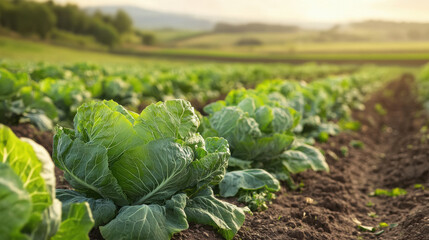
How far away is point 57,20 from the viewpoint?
7375cm

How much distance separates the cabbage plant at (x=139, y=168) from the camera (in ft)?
8.79

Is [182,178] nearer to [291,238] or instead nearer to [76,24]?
[291,238]

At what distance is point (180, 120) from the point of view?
9.87 feet

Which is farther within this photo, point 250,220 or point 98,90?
point 98,90

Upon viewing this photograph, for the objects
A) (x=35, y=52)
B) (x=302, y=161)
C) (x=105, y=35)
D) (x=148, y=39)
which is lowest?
(x=148, y=39)

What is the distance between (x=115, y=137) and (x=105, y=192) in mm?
420

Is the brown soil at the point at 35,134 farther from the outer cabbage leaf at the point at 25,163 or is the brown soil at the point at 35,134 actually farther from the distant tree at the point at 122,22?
the distant tree at the point at 122,22

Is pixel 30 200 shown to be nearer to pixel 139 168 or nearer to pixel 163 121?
pixel 139 168

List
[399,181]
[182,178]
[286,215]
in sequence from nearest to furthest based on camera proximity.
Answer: [182,178], [286,215], [399,181]

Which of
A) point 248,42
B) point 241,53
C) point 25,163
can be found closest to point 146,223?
point 25,163

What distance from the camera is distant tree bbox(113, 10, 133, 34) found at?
294 feet

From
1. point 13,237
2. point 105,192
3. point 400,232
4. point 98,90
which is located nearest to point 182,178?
point 105,192

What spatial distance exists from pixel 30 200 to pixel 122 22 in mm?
93002

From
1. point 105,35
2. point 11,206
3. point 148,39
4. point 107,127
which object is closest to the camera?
point 11,206
